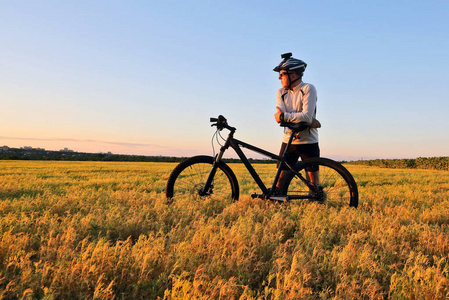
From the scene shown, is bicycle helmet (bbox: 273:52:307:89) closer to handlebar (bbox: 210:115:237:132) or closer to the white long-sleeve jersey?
the white long-sleeve jersey

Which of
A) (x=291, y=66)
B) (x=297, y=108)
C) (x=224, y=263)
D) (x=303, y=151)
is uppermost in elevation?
(x=291, y=66)

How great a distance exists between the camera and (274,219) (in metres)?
4.33

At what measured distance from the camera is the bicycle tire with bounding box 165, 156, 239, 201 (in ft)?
17.8

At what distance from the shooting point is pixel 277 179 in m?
5.39

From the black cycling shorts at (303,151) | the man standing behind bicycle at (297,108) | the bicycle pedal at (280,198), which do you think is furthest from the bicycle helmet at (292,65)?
the bicycle pedal at (280,198)

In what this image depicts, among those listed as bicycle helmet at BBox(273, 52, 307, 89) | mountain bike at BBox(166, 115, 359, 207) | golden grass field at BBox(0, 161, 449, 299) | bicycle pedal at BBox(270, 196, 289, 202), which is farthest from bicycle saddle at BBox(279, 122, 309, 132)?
golden grass field at BBox(0, 161, 449, 299)

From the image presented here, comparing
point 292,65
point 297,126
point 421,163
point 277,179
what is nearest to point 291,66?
point 292,65

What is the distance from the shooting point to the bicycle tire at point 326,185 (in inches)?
205

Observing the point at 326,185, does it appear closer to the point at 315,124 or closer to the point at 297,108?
the point at 315,124

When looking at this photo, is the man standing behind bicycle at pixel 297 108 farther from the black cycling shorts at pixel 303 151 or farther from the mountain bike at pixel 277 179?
the mountain bike at pixel 277 179

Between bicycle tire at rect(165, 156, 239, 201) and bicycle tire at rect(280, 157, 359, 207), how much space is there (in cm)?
110

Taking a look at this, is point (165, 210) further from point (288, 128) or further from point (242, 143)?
point (288, 128)

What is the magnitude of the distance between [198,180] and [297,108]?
2416 mm

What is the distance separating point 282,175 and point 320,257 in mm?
2391
